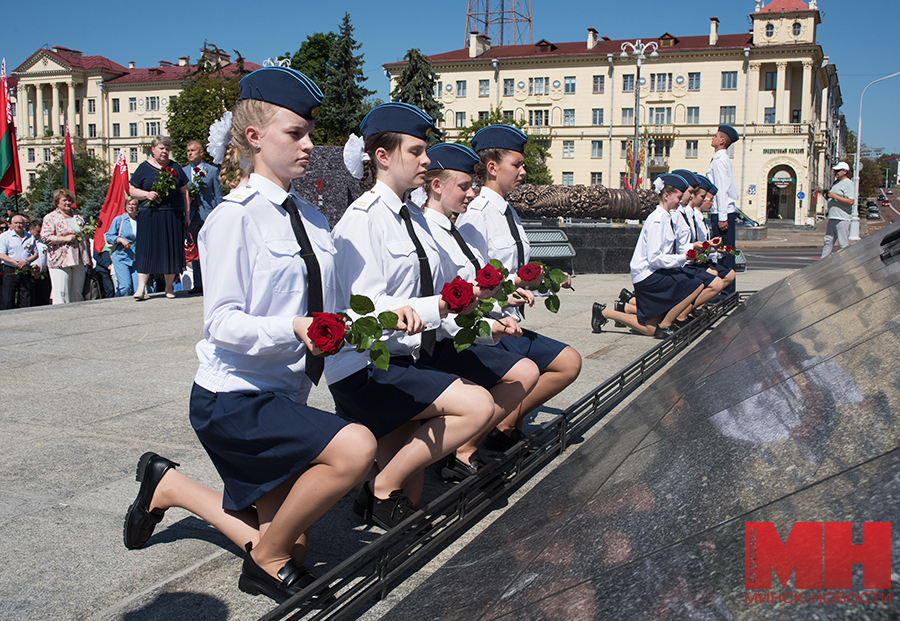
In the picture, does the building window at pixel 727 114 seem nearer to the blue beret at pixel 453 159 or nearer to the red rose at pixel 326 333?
the blue beret at pixel 453 159

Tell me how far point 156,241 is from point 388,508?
7.60m

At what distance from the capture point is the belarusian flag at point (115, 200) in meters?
12.9

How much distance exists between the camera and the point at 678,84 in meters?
68.9

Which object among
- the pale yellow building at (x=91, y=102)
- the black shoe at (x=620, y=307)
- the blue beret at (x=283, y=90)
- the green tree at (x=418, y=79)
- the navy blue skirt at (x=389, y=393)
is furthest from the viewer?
the pale yellow building at (x=91, y=102)

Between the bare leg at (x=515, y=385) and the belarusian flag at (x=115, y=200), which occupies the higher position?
the belarusian flag at (x=115, y=200)

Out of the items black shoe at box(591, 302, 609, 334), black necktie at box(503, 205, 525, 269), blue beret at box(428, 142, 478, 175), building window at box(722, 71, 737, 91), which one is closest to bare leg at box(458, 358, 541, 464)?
black necktie at box(503, 205, 525, 269)

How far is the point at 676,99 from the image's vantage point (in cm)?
6925

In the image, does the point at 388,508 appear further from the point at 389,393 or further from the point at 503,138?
the point at 503,138

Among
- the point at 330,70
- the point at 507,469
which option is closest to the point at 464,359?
the point at 507,469

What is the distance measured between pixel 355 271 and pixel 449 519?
1.07 meters

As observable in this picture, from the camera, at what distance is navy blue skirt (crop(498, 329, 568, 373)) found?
4.06 meters

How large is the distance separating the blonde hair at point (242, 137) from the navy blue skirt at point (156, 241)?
24.0ft

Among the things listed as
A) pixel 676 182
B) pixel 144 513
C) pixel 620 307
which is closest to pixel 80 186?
pixel 620 307

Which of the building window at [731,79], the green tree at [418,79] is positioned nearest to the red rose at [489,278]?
the green tree at [418,79]
